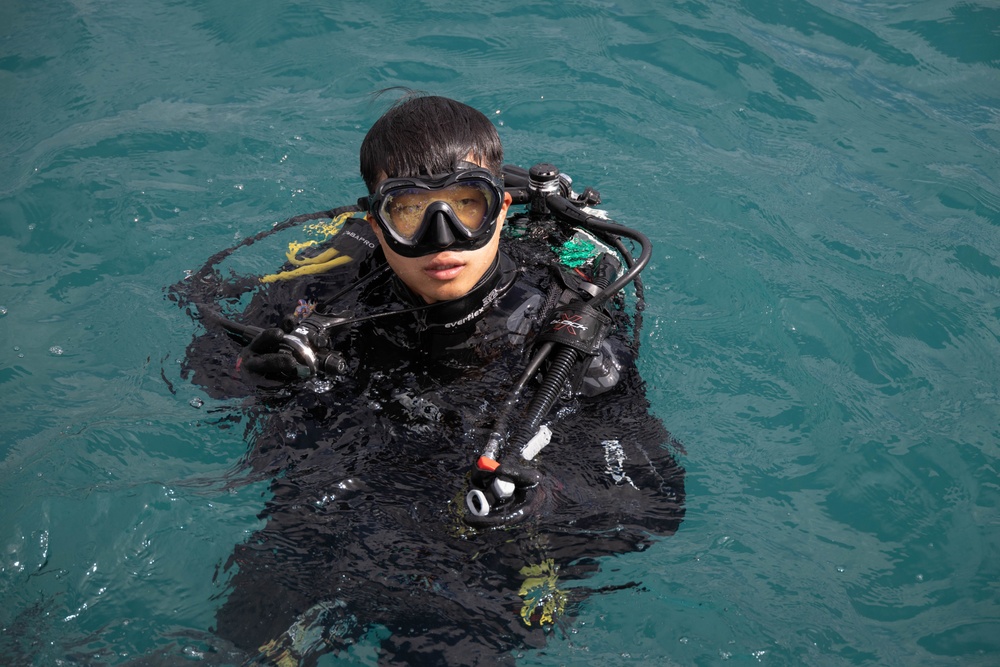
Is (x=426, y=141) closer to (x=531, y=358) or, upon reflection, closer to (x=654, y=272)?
(x=531, y=358)

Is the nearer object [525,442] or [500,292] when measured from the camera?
[525,442]

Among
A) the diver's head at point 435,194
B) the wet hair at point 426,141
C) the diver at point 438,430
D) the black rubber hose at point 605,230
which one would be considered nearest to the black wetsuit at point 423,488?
the diver at point 438,430

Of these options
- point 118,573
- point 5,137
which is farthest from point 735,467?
point 5,137

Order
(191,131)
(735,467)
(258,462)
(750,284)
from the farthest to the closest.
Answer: (191,131), (750,284), (735,467), (258,462)

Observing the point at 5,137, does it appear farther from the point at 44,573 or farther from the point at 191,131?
the point at 44,573

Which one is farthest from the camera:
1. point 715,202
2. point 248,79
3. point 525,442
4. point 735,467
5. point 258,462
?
point 248,79

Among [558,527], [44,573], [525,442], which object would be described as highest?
[525,442]

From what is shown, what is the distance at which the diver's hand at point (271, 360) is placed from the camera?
2.89m

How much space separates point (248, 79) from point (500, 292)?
4.04 m

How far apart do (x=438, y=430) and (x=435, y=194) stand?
2.93ft

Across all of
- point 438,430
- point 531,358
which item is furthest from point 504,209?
point 438,430

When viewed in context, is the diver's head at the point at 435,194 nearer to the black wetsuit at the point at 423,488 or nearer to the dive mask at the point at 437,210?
the dive mask at the point at 437,210

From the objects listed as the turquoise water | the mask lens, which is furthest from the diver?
the turquoise water

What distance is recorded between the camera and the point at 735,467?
3.94 meters
